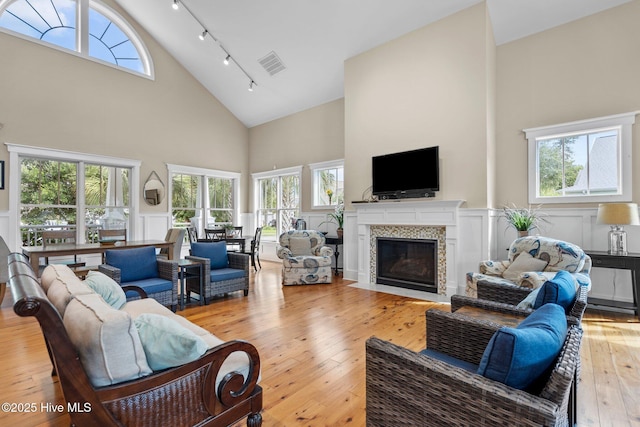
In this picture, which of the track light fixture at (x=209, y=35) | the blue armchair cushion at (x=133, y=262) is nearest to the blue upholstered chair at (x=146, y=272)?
the blue armchair cushion at (x=133, y=262)

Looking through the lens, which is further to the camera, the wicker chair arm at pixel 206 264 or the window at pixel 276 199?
the window at pixel 276 199

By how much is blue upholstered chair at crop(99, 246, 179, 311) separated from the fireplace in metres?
3.14

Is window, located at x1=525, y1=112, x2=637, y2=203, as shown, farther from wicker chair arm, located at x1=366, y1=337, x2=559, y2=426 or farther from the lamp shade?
wicker chair arm, located at x1=366, y1=337, x2=559, y2=426

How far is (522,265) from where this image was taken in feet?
11.3

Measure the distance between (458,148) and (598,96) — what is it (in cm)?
177

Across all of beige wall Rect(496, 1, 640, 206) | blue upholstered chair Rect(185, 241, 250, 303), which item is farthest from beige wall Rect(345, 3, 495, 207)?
blue upholstered chair Rect(185, 241, 250, 303)

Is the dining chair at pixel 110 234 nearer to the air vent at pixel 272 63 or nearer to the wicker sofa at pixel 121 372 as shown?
the wicker sofa at pixel 121 372

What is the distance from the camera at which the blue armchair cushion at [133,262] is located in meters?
3.53

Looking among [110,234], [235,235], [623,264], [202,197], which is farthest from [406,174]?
[202,197]

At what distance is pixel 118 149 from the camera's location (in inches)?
240

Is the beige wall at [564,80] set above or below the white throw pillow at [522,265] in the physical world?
above

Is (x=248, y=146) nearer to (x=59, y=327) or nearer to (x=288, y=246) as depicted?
(x=288, y=246)

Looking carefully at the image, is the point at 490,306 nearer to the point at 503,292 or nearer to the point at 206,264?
the point at 503,292

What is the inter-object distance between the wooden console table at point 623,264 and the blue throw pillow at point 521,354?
11.1 feet
